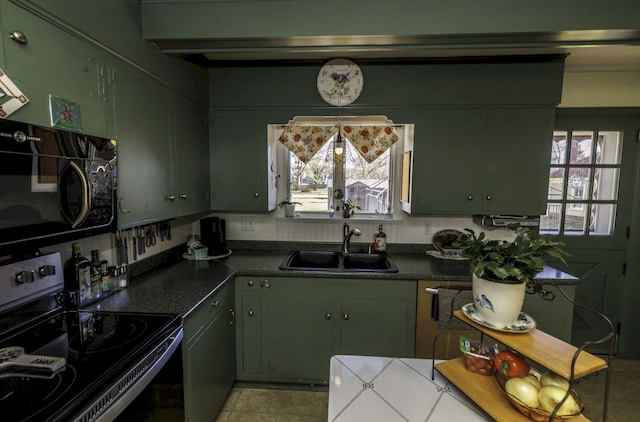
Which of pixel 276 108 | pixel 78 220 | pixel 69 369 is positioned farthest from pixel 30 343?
pixel 276 108

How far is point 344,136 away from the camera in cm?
264

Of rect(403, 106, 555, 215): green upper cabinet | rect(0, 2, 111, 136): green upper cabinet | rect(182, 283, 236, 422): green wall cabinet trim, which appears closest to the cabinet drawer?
rect(182, 283, 236, 422): green wall cabinet trim

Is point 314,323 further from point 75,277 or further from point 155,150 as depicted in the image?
point 155,150

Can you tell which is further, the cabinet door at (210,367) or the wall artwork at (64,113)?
the cabinet door at (210,367)

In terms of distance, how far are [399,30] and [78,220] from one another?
1841 millimetres

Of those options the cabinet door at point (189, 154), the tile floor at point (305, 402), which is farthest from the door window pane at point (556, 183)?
the cabinet door at point (189, 154)

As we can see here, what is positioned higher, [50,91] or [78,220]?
[50,91]

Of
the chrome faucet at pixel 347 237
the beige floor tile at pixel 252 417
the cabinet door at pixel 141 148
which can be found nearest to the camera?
the cabinet door at pixel 141 148

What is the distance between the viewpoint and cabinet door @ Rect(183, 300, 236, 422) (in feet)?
5.18

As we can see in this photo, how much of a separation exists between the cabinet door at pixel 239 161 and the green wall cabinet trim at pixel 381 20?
0.68 meters

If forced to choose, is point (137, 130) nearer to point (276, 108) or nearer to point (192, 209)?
point (192, 209)

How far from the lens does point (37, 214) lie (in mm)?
1079

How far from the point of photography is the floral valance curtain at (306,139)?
2.62m

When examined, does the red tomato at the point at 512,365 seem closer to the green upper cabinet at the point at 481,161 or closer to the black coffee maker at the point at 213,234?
the green upper cabinet at the point at 481,161
